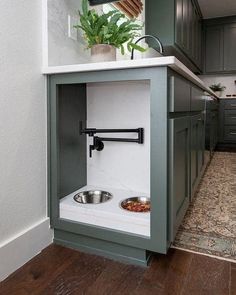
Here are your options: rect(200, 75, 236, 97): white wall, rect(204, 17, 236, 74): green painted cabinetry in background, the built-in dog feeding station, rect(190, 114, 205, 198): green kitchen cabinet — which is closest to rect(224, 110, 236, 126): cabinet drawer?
rect(200, 75, 236, 97): white wall

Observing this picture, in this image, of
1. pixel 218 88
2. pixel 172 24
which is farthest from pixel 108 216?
pixel 218 88

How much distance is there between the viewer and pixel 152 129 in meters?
1.06

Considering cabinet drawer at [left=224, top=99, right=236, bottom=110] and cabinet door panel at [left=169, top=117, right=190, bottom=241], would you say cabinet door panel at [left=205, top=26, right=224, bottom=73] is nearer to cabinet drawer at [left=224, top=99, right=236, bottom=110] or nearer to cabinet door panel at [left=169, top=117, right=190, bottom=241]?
cabinet drawer at [left=224, top=99, right=236, bottom=110]

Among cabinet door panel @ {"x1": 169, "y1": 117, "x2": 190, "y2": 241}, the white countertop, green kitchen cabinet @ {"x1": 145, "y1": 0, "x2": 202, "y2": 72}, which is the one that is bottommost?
cabinet door panel @ {"x1": 169, "y1": 117, "x2": 190, "y2": 241}

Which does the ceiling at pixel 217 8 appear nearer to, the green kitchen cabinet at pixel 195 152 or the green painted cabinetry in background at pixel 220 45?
the green painted cabinetry in background at pixel 220 45

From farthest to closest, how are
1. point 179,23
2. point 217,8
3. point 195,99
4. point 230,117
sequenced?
point 230,117, point 217,8, point 179,23, point 195,99

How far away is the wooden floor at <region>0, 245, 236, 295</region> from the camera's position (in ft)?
3.24

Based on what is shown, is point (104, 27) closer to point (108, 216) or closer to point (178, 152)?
point (178, 152)

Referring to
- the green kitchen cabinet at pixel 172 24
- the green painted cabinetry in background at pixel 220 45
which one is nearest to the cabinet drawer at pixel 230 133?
the green painted cabinetry in background at pixel 220 45

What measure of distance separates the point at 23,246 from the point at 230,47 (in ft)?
15.4

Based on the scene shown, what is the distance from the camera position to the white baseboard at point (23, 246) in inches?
41.9

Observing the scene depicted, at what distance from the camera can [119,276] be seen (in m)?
1.07

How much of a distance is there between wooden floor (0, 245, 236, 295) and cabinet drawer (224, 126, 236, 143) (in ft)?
11.5

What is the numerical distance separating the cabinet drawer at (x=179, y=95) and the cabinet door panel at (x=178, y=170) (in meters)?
0.06
